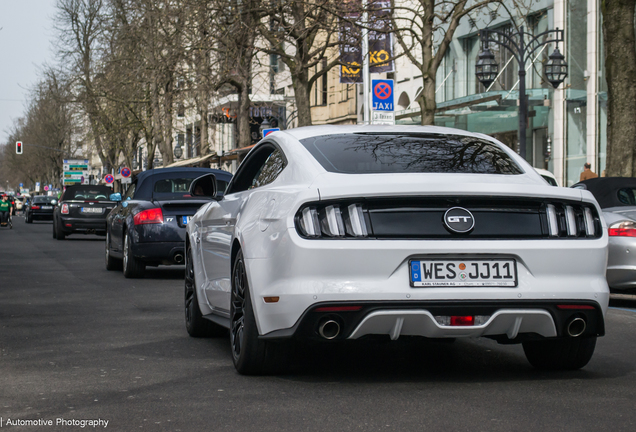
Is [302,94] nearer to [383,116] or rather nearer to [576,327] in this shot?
[383,116]

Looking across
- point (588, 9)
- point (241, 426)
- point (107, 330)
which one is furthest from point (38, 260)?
point (588, 9)

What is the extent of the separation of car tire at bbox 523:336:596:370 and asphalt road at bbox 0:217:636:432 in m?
0.09

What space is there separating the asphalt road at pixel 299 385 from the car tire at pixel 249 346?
7cm

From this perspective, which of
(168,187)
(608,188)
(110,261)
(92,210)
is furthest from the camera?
(92,210)

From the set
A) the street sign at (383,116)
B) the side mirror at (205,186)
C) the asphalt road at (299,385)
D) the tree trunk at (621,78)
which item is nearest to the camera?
the asphalt road at (299,385)

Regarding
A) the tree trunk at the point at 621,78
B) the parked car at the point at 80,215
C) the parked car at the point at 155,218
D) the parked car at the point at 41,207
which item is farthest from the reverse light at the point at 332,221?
the parked car at the point at 41,207

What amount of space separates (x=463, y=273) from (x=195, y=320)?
302cm

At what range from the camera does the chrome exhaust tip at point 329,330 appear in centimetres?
538

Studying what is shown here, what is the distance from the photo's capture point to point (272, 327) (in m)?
5.53

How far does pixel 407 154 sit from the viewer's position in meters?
6.05

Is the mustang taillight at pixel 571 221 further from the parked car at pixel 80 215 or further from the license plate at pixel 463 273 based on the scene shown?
the parked car at pixel 80 215

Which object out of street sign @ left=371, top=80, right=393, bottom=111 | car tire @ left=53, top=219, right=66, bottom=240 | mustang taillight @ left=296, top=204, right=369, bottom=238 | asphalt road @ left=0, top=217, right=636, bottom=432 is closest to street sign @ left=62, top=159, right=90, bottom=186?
car tire @ left=53, top=219, right=66, bottom=240

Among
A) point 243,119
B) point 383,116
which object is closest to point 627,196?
point 383,116

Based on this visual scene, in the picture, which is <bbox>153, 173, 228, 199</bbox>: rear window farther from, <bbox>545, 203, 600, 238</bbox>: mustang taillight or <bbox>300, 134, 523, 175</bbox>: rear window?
<bbox>545, 203, 600, 238</bbox>: mustang taillight
